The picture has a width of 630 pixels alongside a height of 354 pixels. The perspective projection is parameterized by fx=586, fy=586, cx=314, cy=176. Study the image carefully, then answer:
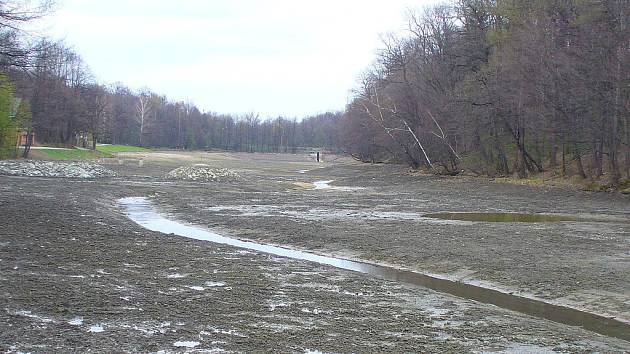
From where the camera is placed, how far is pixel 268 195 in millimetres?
34281

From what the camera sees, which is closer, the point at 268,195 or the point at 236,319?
the point at 236,319

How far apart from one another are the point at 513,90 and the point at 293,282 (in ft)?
118

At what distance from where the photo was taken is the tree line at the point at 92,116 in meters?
23.7

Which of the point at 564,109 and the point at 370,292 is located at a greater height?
the point at 564,109

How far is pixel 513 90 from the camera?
1690 inches

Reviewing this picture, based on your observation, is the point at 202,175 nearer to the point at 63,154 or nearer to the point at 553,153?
the point at 553,153

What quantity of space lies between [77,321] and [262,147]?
182 m

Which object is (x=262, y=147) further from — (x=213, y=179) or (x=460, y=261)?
(x=460, y=261)

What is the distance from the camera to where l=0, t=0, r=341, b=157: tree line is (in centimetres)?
2366

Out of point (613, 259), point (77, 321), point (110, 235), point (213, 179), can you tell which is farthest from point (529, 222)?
point (213, 179)

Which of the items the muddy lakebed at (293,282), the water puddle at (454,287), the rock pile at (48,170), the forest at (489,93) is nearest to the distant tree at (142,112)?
the forest at (489,93)

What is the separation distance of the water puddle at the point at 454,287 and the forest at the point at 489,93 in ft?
32.7

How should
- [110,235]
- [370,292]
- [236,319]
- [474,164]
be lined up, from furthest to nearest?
1. [474,164]
2. [110,235]
3. [370,292]
4. [236,319]

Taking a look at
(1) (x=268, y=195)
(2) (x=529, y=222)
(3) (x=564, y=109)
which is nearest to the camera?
(2) (x=529, y=222)
